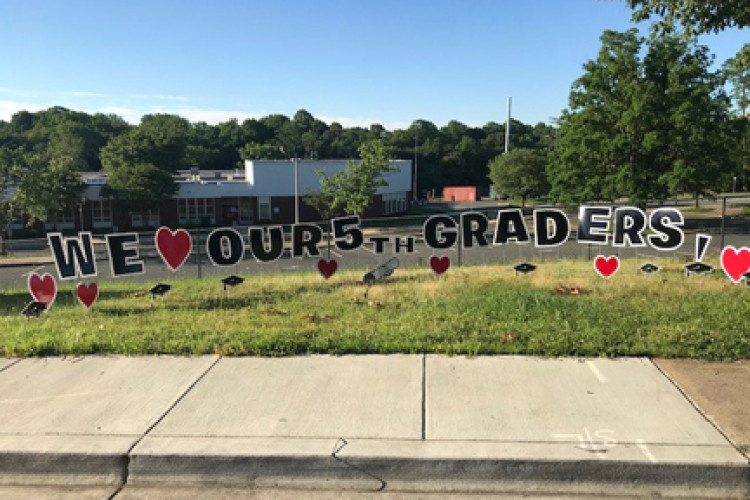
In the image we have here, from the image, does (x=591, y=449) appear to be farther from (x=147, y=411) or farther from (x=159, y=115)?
(x=159, y=115)

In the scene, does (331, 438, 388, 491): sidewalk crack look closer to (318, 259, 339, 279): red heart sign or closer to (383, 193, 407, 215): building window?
(318, 259, 339, 279): red heart sign

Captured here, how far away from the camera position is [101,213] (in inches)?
1916

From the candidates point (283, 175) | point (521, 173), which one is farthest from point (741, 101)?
point (283, 175)

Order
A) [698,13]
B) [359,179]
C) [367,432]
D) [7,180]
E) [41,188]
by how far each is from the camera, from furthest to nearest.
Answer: [359,179]
[41,188]
[7,180]
[698,13]
[367,432]

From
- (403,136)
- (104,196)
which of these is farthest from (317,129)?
(104,196)

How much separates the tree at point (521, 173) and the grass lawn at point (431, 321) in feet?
159

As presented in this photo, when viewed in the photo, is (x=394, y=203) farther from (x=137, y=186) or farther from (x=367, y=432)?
(x=367, y=432)

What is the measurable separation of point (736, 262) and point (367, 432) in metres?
6.51

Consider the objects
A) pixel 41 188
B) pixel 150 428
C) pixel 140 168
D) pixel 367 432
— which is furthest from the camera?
pixel 140 168

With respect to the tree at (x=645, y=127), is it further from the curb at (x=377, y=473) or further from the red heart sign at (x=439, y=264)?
the curb at (x=377, y=473)

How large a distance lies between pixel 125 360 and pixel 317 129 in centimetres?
11431

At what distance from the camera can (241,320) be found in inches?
290

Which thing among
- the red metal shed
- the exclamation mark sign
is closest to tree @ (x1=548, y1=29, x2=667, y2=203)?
the exclamation mark sign

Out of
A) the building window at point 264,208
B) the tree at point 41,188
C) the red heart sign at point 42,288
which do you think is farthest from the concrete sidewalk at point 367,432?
the building window at point 264,208
